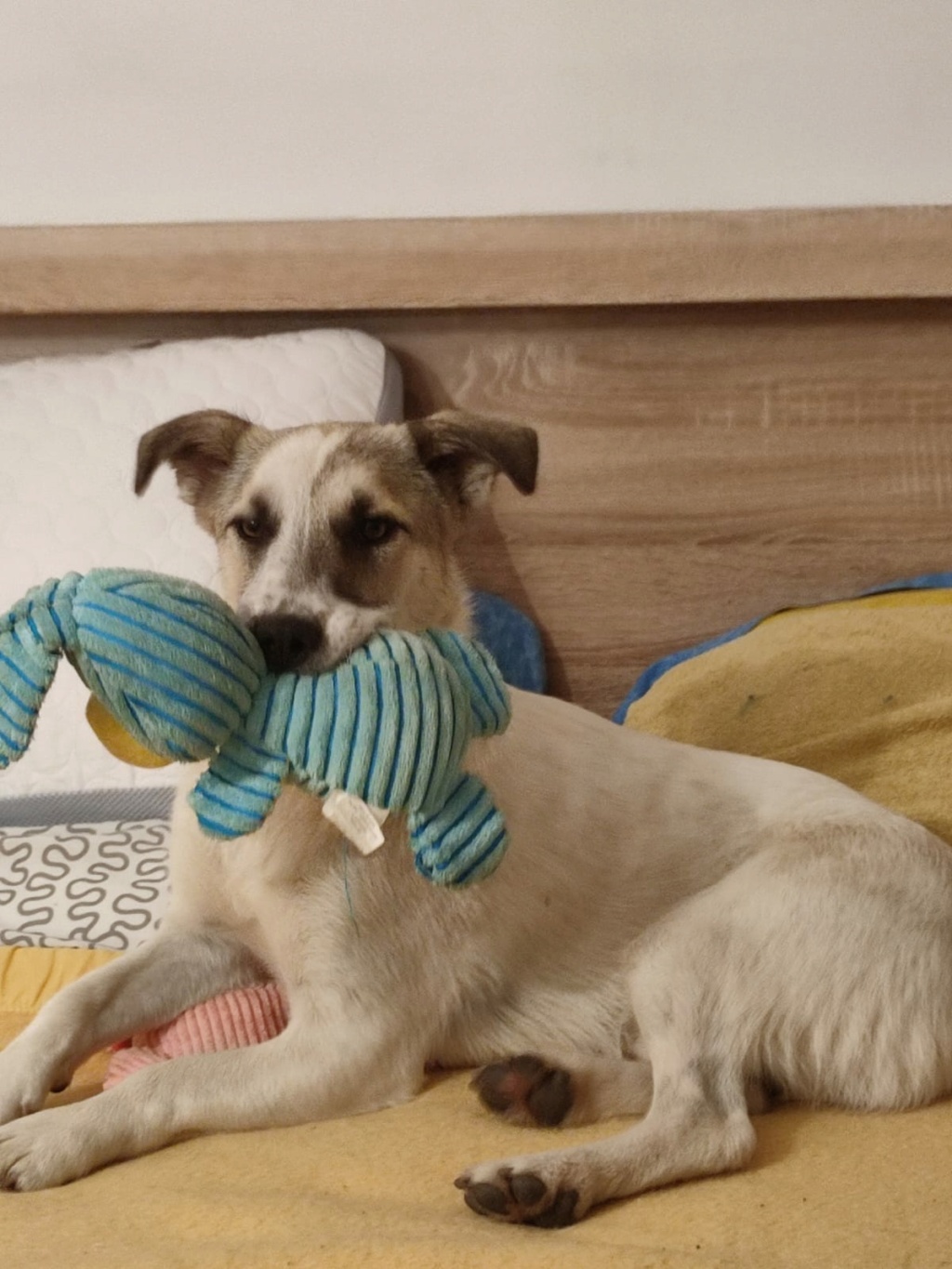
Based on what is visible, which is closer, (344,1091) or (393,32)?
(344,1091)

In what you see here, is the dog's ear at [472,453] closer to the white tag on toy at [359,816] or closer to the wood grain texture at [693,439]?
the white tag on toy at [359,816]

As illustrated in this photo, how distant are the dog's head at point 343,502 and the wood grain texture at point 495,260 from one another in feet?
2.94

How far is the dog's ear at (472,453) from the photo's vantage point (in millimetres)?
1588

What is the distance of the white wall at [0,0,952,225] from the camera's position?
250cm

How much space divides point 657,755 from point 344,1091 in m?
0.70

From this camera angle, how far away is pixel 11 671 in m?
1.08

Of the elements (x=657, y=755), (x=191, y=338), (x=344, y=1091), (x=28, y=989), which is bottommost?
(x=28, y=989)

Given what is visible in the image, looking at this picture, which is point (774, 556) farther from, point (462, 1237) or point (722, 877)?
point (462, 1237)

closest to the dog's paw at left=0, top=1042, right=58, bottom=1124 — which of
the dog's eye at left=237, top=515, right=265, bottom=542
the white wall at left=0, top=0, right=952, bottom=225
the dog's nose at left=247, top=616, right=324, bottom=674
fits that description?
the dog's nose at left=247, top=616, right=324, bottom=674

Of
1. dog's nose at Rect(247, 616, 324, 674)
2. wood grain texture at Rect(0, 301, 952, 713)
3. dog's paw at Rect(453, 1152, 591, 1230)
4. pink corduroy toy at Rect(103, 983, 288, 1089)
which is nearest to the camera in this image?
dog's paw at Rect(453, 1152, 591, 1230)

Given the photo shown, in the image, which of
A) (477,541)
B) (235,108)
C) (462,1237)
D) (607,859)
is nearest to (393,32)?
(235,108)

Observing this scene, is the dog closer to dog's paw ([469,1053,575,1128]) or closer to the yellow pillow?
dog's paw ([469,1053,575,1128])

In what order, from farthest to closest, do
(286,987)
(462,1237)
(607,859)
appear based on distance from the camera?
(607,859), (286,987), (462,1237)

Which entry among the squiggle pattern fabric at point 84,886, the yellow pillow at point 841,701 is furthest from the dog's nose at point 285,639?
the yellow pillow at point 841,701
